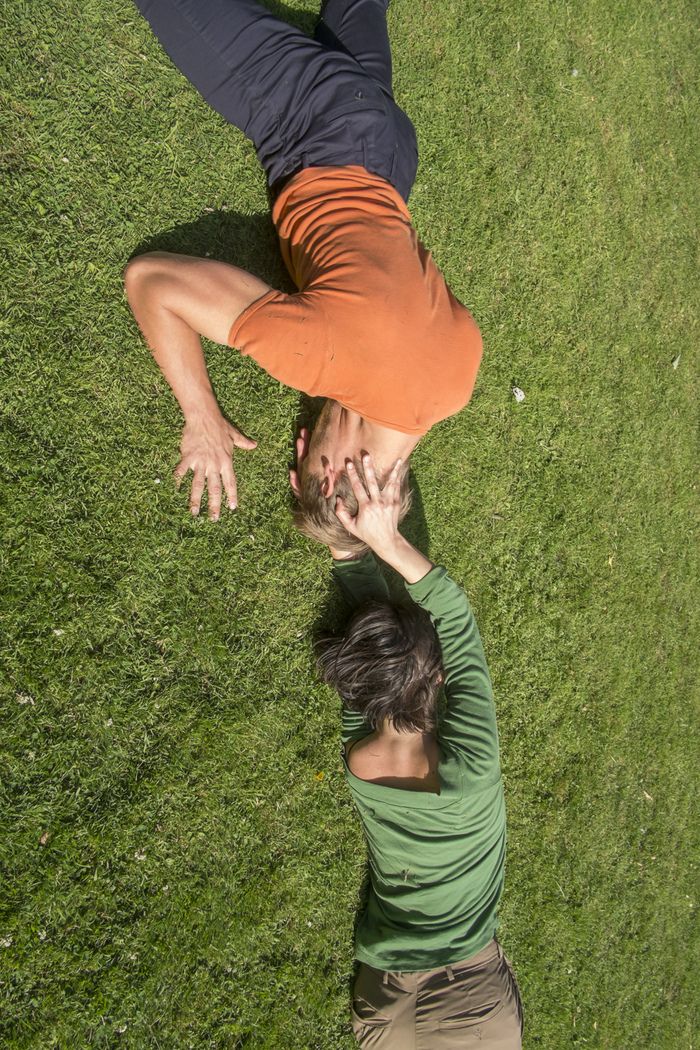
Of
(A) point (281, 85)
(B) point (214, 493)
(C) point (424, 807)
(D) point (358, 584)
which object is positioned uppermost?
(A) point (281, 85)

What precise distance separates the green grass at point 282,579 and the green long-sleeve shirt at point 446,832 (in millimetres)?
348

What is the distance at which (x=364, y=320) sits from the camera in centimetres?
297

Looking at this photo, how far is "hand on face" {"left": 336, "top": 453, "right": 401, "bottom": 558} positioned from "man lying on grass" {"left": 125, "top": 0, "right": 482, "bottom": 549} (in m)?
0.05

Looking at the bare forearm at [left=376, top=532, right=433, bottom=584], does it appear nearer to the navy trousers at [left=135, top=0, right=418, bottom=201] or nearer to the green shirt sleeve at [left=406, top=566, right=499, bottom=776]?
the green shirt sleeve at [left=406, top=566, right=499, bottom=776]

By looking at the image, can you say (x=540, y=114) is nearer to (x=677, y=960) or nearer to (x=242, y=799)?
Result: (x=242, y=799)

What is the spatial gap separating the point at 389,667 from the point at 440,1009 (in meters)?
1.79

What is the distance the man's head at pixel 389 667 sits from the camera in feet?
12.0

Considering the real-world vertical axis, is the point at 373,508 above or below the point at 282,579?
above

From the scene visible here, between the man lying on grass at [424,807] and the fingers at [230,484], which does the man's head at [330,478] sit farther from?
the fingers at [230,484]

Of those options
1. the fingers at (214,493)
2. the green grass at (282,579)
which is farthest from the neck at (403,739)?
the fingers at (214,493)

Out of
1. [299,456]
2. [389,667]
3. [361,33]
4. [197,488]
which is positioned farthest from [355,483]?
A: [361,33]

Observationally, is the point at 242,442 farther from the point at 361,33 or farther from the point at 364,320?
the point at 361,33

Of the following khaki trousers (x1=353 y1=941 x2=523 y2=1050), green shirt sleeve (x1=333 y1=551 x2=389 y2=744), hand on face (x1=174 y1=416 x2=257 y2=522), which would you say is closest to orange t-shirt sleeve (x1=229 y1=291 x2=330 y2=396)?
hand on face (x1=174 y1=416 x2=257 y2=522)

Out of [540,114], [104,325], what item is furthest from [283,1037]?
[540,114]
